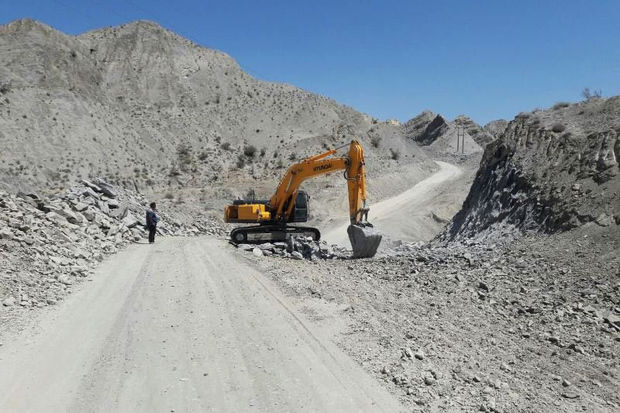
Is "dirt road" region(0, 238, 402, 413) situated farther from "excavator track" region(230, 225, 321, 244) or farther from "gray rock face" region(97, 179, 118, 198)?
"gray rock face" region(97, 179, 118, 198)

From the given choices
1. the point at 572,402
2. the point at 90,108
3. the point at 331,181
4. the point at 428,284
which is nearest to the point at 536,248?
the point at 428,284

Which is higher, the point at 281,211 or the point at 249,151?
the point at 249,151

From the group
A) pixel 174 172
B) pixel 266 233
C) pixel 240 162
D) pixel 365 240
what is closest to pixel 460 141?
pixel 240 162

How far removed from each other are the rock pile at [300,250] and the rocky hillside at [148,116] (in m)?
21.9

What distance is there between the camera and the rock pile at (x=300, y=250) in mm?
16869

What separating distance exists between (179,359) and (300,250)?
11.0m

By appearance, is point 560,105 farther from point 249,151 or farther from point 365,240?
point 249,151

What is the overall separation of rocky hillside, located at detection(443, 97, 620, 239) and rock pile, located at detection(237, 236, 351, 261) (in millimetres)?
4112

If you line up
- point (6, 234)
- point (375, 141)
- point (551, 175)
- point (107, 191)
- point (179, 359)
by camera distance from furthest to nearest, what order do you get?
point (375, 141)
point (107, 191)
point (551, 175)
point (6, 234)
point (179, 359)

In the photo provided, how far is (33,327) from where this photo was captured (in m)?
7.96

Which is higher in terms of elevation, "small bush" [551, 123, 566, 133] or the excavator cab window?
"small bush" [551, 123, 566, 133]

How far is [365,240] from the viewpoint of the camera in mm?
15234

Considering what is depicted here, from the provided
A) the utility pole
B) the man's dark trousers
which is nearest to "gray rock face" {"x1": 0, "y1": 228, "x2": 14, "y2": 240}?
the man's dark trousers

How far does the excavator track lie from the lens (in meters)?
19.8
